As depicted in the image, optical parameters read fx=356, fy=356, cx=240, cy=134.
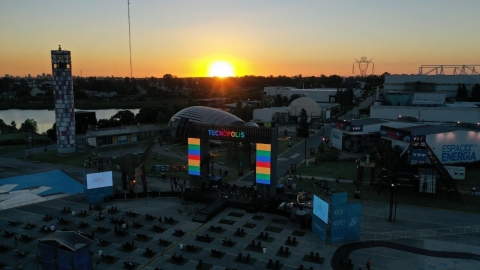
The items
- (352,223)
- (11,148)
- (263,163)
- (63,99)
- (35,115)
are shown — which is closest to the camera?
(352,223)

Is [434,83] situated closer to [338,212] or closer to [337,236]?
[338,212]

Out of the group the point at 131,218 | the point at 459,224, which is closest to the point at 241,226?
the point at 131,218

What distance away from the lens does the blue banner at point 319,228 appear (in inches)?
1299

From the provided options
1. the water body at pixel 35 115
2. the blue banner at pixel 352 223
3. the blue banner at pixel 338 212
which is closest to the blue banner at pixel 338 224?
the blue banner at pixel 352 223

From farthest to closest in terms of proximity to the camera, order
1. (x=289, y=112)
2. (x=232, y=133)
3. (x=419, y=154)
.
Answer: (x=289, y=112) → (x=419, y=154) → (x=232, y=133)

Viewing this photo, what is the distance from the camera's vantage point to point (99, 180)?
44.5 metres

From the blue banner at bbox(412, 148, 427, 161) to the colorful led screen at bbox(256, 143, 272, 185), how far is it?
872 inches

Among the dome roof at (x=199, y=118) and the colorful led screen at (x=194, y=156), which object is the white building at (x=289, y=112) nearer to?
the dome roof at (x=199, y=118)

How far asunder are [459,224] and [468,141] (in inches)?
1216

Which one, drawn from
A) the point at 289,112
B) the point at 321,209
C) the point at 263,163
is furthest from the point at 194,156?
the point at 289,112

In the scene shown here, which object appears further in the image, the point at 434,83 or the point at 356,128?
the point at 434,83

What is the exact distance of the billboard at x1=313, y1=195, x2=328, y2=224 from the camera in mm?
33031

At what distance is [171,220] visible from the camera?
37.4 meters

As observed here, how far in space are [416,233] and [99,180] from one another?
36.2m
